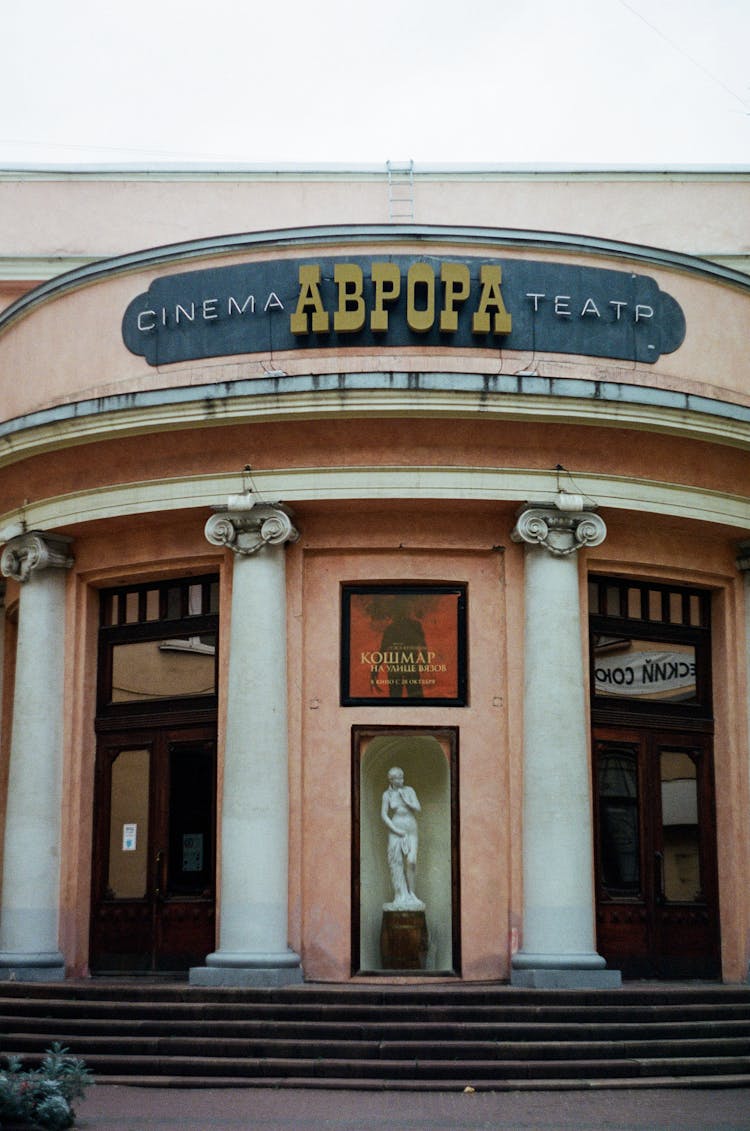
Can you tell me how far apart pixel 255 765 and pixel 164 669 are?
2.87 m

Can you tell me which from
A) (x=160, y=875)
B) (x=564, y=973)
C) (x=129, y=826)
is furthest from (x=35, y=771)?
(x=564, y=973)

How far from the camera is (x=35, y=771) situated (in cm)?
1939

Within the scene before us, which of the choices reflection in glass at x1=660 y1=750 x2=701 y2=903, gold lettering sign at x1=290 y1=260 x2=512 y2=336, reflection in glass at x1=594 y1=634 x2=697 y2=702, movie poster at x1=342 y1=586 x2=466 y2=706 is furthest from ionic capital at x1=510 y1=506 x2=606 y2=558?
reflection in glass at x1=660 y1=750 x2=701 y2=903

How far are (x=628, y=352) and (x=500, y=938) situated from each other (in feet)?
23.0

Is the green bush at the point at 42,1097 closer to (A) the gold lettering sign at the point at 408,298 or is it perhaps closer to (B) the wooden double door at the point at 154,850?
(B) the wooden double door at the point at 154,850

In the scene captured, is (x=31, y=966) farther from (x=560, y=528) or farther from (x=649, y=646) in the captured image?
(x=649, y=646)

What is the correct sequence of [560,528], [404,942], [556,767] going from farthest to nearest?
[560,528]
[404,942]
[556,767]

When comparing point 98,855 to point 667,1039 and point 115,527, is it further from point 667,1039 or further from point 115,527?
point 667,1039

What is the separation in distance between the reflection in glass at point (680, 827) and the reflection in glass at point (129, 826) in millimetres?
6520

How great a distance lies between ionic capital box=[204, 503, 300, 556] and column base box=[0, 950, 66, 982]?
534 centimetres

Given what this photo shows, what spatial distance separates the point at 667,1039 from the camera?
15836 mm

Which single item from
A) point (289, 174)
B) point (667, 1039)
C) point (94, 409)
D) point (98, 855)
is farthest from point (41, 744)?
point (289, 174)

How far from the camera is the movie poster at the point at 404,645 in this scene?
61.6 ft

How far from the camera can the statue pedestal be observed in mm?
18266
